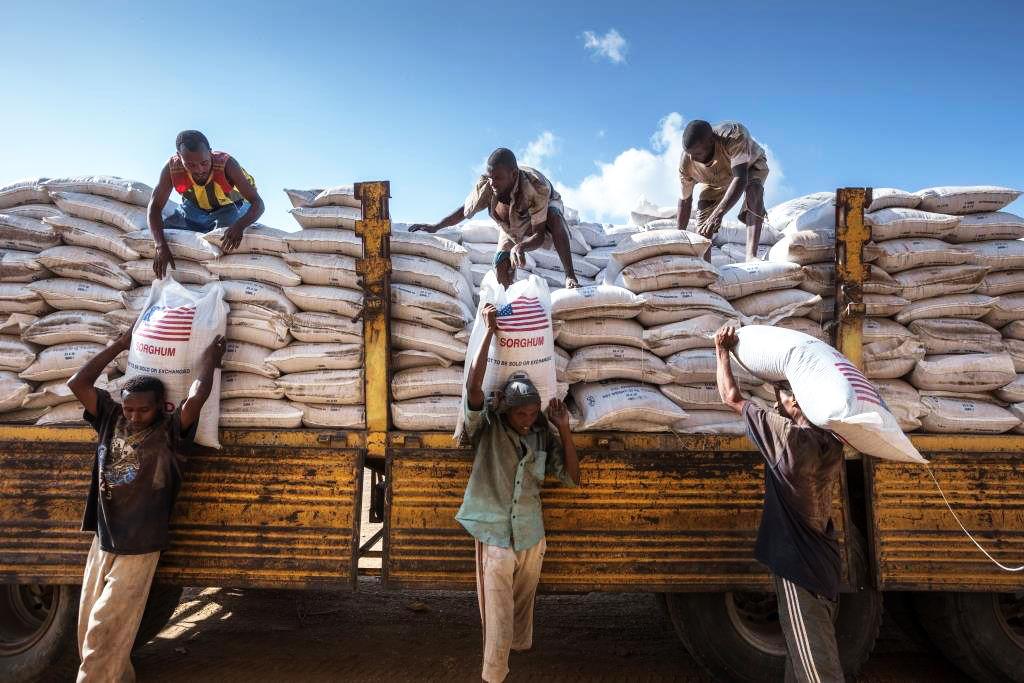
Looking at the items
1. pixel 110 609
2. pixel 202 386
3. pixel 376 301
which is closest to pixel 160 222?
pixel 202 386

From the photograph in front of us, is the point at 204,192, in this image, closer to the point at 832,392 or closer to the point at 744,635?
the point at 832,392

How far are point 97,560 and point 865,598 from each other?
370 cm

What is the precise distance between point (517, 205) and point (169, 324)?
2048mm

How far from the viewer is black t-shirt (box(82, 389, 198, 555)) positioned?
2627 millimetres

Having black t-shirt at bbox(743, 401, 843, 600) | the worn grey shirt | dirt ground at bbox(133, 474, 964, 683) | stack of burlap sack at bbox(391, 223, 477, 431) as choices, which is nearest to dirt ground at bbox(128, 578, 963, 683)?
dirt ground at bbox(133, 474, 964, 683)

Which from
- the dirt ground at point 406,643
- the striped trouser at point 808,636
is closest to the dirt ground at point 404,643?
the dirt ground at point 406,643

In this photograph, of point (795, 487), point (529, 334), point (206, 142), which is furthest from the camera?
point (206, 142)

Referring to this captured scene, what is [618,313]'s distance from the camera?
298cm

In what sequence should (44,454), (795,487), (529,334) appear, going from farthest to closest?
(44,454) → (529,334) → (795,487)

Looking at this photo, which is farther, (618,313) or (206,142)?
(206,142)

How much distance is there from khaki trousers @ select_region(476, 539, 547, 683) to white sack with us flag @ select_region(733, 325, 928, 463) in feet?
4.24

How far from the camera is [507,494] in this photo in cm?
262

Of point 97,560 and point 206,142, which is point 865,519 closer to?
point 97,560

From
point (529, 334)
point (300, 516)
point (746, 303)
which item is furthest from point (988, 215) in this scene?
point (300, 516)
